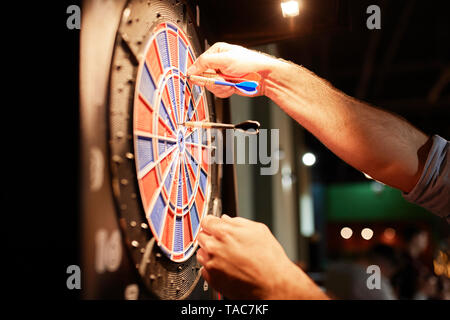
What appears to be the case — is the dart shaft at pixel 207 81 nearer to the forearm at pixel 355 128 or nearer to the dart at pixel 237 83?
the dart at pixel 237 83

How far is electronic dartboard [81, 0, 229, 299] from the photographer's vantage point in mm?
740

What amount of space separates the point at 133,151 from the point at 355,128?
1.96 feet

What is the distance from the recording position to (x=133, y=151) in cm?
85

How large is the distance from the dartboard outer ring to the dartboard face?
0.03ft

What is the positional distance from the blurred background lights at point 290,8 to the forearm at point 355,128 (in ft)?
0.75

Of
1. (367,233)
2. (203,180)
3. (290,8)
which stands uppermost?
(290,8)

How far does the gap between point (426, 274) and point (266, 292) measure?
371cm

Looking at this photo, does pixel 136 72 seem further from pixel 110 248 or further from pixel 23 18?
pixel 110 248

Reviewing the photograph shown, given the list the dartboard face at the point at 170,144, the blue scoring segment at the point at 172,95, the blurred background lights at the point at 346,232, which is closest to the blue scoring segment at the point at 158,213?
the dartboard face at the point at 170,144

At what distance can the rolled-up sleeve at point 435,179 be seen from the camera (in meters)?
1.09

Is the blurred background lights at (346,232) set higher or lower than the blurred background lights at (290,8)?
lower

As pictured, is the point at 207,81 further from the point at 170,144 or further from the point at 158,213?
the point at 158,213

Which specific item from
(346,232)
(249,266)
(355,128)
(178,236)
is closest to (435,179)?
(355,128)
